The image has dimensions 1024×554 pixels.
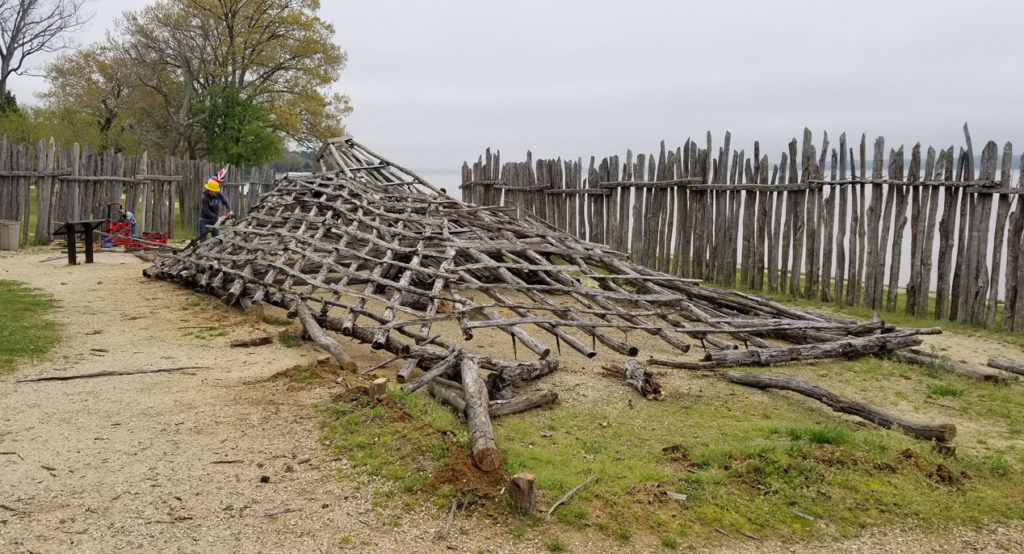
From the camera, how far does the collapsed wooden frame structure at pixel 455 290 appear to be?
20.5 feet

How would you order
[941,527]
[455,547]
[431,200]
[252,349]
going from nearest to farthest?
[455,547] < [941,527] < [252,349] < [431,200]

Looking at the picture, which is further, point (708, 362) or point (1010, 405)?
point (708, 362)

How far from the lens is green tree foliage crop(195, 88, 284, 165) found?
22969mm

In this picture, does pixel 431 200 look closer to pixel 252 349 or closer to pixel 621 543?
pixel 252 349

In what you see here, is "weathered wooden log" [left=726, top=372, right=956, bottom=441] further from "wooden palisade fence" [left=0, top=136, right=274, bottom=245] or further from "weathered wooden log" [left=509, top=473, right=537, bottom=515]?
"wooden palisade fence" [left=0, top=136, right=274, bottom=245]

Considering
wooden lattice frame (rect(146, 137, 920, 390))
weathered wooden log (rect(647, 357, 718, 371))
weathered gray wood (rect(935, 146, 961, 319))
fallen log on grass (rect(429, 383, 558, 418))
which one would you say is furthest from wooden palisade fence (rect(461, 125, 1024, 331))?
fallen log on grass (rect(429, 383, 558, 418))

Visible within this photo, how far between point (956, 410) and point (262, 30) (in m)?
24.8

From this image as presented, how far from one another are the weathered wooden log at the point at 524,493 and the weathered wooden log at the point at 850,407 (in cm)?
273

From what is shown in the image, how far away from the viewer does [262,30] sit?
83.3ft

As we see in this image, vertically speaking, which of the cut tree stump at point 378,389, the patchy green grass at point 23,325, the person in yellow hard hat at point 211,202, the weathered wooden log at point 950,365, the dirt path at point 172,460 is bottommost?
the dirt path at point 172,460

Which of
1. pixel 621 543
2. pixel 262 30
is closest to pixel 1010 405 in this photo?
pixel 621 543

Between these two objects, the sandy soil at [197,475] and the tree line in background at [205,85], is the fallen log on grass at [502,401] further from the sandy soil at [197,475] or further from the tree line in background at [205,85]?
the tree line in background at [205,85]

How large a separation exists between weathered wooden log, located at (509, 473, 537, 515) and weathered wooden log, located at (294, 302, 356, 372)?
297cm

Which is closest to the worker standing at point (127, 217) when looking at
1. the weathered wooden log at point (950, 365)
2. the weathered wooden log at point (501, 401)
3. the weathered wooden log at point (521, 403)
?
the weathered wooden log at point (501, 401)
